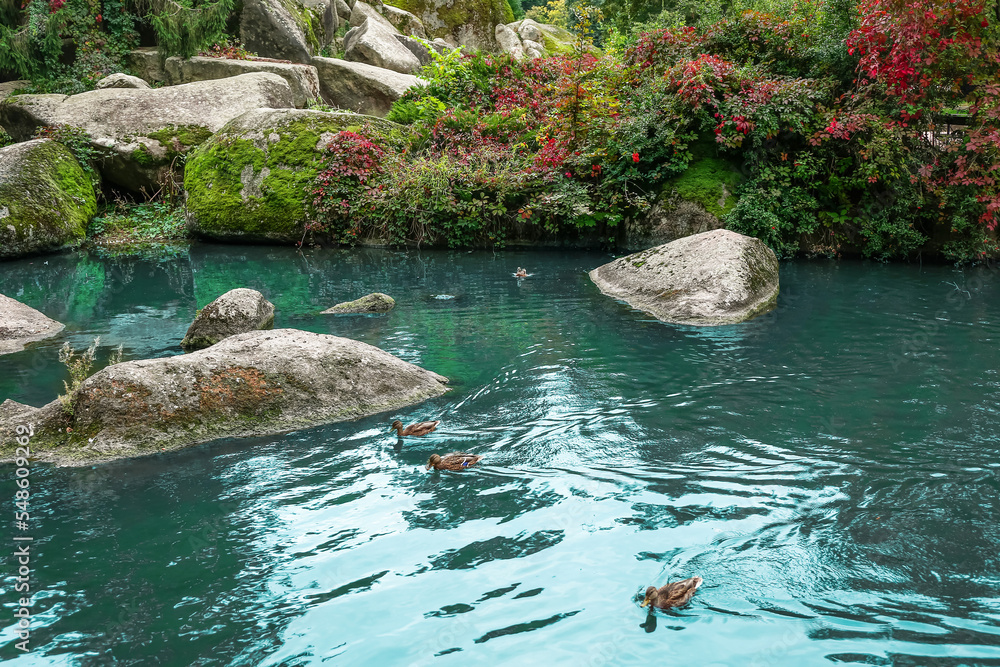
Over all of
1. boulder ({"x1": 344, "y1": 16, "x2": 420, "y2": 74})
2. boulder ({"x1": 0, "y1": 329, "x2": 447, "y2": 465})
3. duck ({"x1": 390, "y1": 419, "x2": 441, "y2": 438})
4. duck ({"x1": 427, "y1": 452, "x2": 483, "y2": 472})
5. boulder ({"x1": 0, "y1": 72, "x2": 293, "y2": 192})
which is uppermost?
boulder ({"x1": 344, "y1": 16, "x2": 420, "y2": 74})

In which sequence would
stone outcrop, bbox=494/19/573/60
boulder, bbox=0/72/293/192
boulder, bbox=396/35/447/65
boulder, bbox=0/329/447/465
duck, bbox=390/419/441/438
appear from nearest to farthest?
boulder, bbox=0/329/447/465, duck, bbox=390/419/441/438, boulder, bbox=0/72/293/192, boulder, bbox=396/35/447/65, stone outcrop, bbox=494/19/573/60

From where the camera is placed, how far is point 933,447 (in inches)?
235

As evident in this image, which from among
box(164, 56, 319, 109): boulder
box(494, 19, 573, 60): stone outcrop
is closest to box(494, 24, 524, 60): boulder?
box(494, 19, 573, 60): stone outcrop

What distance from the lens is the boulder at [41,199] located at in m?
15.5

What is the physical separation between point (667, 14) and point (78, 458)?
63.8 feet

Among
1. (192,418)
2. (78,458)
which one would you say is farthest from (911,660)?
(78,458)

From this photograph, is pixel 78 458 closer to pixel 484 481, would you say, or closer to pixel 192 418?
pixel 192 418

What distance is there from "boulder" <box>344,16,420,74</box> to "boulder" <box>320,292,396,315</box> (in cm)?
1715


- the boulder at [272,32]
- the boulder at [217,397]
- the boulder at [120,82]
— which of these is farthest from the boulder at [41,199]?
the boulder at [217,397]

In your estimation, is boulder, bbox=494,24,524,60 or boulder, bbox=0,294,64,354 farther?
boulder, bbox=494,24,524,60

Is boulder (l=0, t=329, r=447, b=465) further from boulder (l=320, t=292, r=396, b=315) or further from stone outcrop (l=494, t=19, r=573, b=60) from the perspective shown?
stone outcrop (l=494, t=19, r=573, b=60)

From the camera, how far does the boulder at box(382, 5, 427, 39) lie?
30141 millimetres

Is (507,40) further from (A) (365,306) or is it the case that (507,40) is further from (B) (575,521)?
(B) (575,521)

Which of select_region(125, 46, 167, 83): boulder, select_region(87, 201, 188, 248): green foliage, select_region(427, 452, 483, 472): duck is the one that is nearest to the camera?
select_region(427, 452, 483, 472): duck
